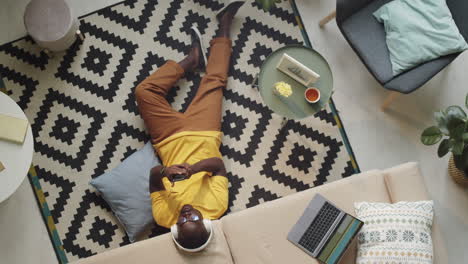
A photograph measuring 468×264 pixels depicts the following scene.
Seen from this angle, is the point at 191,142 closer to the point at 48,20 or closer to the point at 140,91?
the point at 140,91

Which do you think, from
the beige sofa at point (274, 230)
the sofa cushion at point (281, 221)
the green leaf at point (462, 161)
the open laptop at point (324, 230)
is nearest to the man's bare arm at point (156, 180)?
the beige sofa at point (274, 230)

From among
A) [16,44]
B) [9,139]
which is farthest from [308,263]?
[16,44]

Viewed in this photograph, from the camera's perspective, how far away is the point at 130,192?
2.67 metres

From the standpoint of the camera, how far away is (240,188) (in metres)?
2.84

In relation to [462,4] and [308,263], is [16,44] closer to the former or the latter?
[308,263]

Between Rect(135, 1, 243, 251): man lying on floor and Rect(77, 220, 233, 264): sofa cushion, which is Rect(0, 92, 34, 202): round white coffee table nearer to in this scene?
Rect(77, 220, 233, 264): sofa cushion

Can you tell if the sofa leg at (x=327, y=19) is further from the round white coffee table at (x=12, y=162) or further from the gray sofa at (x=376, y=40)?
the round white coffee table at (x=12, y=162)

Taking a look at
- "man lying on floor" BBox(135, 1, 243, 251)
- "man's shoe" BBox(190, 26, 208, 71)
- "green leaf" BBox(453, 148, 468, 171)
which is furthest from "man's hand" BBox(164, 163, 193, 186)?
"green leaf" BBox(453, 148, 468, 171)

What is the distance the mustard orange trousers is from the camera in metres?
2.70

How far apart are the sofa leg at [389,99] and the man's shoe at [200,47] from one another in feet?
3.73

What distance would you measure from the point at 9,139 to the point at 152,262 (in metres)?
0.92

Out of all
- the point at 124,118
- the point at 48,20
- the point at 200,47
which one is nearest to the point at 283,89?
the point at 200,47

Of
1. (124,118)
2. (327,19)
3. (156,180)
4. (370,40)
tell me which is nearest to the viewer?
(156,180)

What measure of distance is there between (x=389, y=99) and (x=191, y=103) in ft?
Result: 3.95
